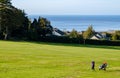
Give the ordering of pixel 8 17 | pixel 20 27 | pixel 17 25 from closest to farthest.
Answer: pixel 8 17 < pixel 17 25 < pixel 20 27

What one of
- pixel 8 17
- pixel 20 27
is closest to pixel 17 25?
pixel 8 17

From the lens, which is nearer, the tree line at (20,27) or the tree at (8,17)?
the tree at (8,17)

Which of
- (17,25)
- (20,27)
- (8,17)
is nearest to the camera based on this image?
(8,17)

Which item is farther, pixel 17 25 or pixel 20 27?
pixel 20 27

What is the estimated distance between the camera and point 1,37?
92.4 metres

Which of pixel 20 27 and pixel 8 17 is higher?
pixel 8 17

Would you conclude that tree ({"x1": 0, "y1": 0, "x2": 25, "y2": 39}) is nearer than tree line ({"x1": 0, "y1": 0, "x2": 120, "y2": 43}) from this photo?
Yes

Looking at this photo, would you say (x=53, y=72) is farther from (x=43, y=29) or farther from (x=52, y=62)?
(x=43, y=29)

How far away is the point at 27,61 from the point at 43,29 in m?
61.3

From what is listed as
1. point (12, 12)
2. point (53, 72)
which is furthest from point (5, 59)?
point (12, 12)

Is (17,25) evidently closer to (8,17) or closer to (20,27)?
(8,17)

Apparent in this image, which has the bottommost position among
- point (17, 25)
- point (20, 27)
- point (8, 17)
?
point (20, 27)

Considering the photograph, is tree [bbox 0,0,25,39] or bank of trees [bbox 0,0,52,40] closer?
tree [bbox 0,0,25,39]

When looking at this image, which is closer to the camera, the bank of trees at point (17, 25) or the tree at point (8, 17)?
the tree at point (8, 17)
